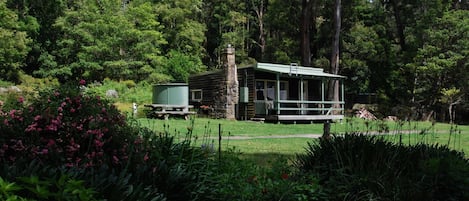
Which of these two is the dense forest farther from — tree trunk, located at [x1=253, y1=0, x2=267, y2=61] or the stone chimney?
the stone chimney

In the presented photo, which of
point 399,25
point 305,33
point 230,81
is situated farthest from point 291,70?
point 399,25

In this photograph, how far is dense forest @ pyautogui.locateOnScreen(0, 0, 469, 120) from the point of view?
25078 mm

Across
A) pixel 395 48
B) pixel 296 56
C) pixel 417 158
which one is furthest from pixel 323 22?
pixel 417 158

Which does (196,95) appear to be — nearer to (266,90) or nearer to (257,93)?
(257,93)

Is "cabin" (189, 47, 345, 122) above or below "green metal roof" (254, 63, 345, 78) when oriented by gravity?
below

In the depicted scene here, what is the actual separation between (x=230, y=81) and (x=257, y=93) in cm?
153

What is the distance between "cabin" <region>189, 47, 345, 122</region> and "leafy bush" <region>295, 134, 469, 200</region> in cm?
1374

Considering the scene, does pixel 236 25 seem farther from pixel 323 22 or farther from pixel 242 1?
pixel 323 22

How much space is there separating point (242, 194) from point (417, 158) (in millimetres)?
2121

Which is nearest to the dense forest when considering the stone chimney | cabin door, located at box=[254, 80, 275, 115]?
cabin door, located at box=[254, 80, 275, 115]

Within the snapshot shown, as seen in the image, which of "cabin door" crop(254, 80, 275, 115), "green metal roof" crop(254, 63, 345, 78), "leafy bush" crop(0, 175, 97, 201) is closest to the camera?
"leafy bush" crop(0, 175, 97, 201)

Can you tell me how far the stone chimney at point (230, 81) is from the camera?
1941cm

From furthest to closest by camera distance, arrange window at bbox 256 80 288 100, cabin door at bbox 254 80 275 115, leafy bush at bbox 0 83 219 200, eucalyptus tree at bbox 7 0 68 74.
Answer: eucalyptus tree at bbox 7 0 68 74 → window at bbox 256 80 288 100 → cabin door at bbox 254 80 275 115 → leafy bush at bbox 0 83 219 200

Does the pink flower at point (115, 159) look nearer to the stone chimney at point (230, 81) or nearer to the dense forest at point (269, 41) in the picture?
the stone chimney at point (230, 81)
